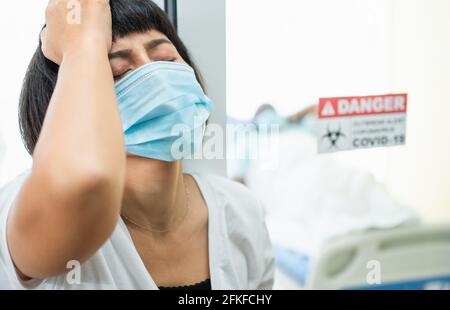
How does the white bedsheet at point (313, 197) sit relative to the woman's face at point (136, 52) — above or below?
below

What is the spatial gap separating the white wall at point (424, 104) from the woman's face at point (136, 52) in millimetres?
526

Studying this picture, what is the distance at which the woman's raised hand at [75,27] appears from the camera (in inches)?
27.6

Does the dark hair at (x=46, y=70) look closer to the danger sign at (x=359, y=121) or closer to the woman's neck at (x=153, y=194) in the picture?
the woman's neck at (x=153, y=194)

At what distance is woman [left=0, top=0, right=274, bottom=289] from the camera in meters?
0.62

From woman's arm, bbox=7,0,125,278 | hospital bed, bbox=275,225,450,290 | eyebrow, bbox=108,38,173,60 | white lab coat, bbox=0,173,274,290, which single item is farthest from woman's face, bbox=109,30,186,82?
hospital bed, bbox=275,225,450,290

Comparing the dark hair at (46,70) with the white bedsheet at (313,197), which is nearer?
the dark hair at (46,70)

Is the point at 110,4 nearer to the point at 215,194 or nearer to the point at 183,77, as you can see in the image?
the point at 183,77

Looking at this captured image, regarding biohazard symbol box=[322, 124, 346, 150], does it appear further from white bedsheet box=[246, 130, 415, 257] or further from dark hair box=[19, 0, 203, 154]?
dark hair box=[19, 0, 203, 154]

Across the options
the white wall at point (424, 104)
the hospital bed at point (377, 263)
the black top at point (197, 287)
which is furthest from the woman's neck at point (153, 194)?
the white wall at point (424, 104)

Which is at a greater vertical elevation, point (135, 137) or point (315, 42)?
point (315, 42)

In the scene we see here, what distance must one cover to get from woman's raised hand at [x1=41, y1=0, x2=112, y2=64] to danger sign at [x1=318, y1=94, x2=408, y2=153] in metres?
0.49

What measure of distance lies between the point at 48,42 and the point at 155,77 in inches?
6.7

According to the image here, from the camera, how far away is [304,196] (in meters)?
1.06
